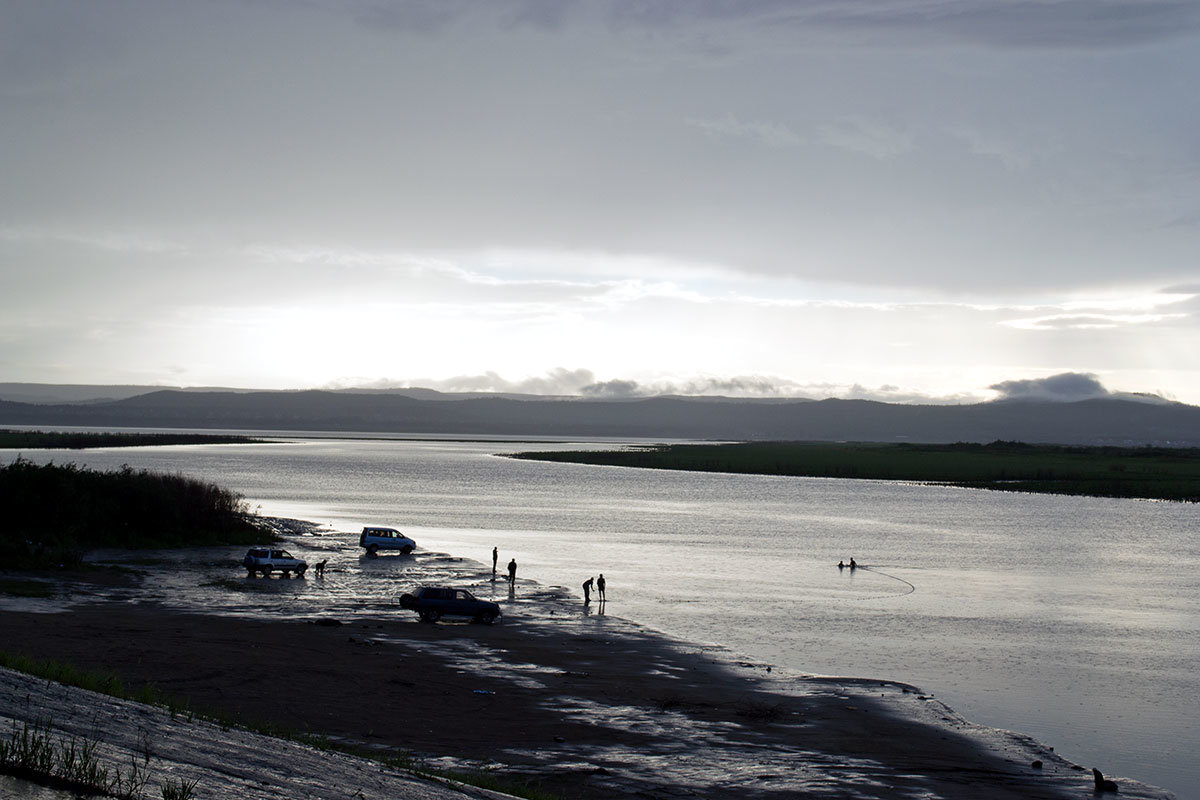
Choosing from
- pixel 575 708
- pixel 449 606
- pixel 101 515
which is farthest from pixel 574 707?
pixel 101 515

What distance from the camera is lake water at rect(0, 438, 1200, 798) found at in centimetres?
2919

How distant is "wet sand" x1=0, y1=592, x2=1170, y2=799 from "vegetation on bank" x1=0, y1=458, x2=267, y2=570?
17164 mm

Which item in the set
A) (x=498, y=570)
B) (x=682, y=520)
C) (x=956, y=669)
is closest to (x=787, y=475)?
(x=682, y=520)

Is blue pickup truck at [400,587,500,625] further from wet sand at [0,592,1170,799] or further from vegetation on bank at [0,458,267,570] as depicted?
vegetation on bank at [0,458,267,570]

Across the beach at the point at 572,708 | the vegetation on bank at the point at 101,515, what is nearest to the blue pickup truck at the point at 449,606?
the beach at the point at 572,708

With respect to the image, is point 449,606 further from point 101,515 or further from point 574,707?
point 101,515

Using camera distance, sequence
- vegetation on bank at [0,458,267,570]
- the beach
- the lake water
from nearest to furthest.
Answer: the beach
the lake water
vegetation on bank at [0,458,267,570]

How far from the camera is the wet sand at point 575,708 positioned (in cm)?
2034

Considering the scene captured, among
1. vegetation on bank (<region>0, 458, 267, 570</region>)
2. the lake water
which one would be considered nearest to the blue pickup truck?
the lake water

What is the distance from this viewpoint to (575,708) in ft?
82.6

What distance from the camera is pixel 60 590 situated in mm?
39344

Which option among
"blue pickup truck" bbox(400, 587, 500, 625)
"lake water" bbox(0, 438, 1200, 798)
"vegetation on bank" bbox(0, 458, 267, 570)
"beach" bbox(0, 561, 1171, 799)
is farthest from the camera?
"vegetation on bank" bbox(0, 458, 267, 570)

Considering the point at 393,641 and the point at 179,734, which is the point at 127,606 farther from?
the point at 179,734

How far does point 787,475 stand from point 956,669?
15119 centimetres
